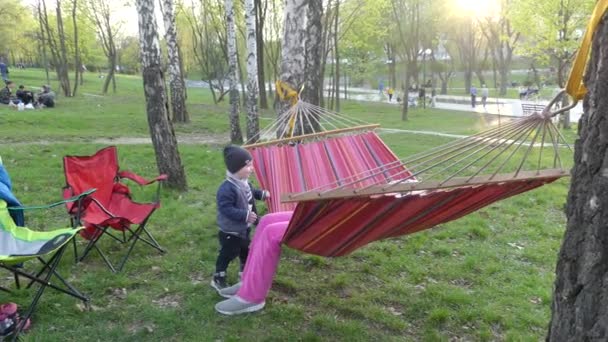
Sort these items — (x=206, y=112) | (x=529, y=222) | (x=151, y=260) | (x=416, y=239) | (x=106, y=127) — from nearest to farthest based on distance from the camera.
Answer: (x=151, y=260) < (x=416, y=239) < (x=529, y=222) < (x=106, y=127) < (x=206, y=112)

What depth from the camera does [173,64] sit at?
11.3 m

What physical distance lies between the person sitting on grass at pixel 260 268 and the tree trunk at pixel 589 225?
151cm

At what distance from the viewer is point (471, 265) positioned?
3.71 meters

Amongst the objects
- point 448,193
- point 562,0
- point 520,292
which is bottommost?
point 520,292

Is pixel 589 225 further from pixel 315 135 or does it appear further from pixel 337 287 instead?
pixel 315 135

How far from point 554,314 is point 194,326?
1.91 metres

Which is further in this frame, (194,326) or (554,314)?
(194,326)

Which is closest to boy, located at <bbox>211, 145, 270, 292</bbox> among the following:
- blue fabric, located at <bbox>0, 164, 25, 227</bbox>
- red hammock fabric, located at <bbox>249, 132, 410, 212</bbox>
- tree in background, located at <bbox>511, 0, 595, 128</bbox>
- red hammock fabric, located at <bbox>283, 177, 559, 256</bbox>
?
red hammock fabric, located at <bbox>249, 132, 410, 212</bbox>

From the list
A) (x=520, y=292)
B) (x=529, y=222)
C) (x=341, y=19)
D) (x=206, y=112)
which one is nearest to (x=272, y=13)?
(x=341, y=19)

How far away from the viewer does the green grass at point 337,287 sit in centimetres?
→ 273

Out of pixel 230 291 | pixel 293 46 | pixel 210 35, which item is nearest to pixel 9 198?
pixel 230 291

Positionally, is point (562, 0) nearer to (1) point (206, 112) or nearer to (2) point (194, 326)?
(1) point (206, 112)

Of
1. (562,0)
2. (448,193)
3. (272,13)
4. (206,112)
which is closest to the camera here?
(448,193)

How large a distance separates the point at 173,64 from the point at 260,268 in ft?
31.6
